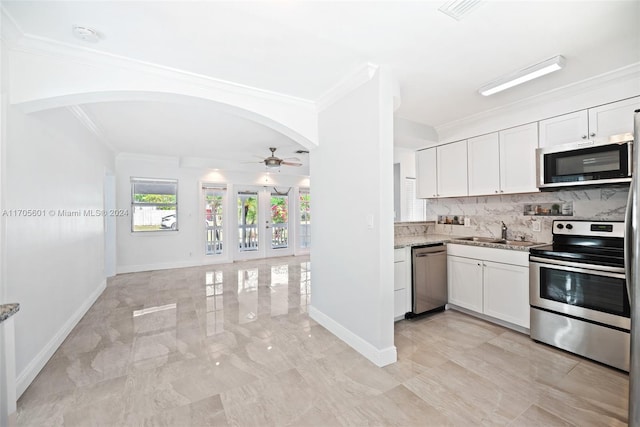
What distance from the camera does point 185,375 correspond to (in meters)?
2.19

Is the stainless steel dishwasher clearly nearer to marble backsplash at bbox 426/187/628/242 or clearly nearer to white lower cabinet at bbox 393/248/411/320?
white lower cabinet at bbox 393/248/411/320

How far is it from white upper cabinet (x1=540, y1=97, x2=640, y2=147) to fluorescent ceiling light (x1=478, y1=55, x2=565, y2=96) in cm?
70

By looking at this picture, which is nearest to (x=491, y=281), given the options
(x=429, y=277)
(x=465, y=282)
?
(x=465, y=282)

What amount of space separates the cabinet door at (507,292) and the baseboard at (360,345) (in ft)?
4.69

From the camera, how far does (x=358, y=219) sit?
8.35ft

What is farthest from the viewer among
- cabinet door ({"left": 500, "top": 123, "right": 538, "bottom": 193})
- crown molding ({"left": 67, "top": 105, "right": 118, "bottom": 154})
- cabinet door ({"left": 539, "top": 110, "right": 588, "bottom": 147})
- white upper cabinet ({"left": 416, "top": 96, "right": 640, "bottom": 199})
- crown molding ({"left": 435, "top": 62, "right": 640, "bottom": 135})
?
crown molding ({"left": 67, "top": 105, "right": 118, "bottom": 154})

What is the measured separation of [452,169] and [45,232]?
15.2 ft

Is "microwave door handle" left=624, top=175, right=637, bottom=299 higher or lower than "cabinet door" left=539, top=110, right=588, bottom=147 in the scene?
lower

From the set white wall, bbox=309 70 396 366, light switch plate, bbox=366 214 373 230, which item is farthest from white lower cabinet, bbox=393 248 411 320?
light switch plate, bbox=366 214 373 230

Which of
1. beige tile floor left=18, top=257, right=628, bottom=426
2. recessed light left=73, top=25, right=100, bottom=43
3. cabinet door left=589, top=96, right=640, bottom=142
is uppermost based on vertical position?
recessed light left=73, top=25, right=100, bottom=43

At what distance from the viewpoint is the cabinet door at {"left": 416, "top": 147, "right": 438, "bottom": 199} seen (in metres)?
4.04

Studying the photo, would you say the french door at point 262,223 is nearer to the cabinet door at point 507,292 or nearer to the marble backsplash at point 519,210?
the marble backsplash at point 519,210

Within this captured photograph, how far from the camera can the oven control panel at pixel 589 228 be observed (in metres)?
2.47

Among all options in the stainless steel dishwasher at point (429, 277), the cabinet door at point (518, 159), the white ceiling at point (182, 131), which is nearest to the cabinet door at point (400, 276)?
the stainless steel dishwasher at point (429, 277)
